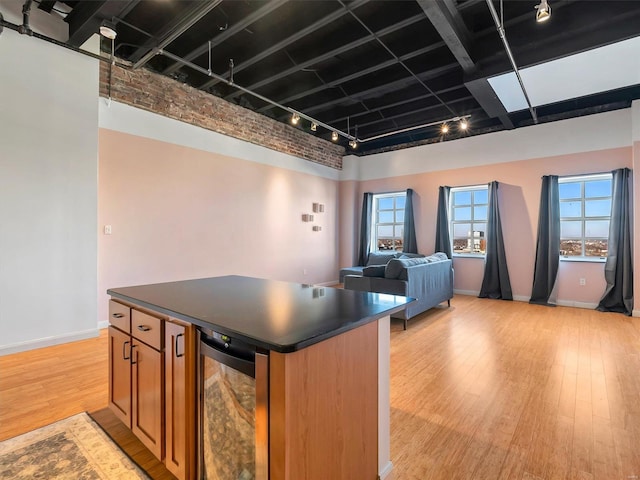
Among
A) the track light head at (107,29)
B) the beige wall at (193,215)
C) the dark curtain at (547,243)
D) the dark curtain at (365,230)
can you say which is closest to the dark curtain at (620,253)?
the dark curtain at (547,243)

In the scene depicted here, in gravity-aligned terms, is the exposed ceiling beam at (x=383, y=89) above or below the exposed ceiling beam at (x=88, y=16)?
above

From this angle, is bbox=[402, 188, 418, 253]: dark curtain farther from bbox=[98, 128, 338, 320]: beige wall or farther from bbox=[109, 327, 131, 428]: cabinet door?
bbox=[109, 327, 131, 428]: cabinet door

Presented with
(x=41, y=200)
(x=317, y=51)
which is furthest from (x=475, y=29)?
(x=41, y=200)

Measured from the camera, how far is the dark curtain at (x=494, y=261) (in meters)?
6.17

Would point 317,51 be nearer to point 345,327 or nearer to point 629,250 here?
point 345,327

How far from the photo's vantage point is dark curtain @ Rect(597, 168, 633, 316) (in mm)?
5008

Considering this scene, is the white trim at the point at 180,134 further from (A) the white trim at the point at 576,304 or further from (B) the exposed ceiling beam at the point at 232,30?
(A) the white trim at the point at 576,304

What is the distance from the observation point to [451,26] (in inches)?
128

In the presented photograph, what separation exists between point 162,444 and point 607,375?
368 centimetres

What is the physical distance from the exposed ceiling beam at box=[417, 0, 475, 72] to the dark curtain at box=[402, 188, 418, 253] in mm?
3554

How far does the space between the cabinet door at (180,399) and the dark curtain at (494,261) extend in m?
6.32

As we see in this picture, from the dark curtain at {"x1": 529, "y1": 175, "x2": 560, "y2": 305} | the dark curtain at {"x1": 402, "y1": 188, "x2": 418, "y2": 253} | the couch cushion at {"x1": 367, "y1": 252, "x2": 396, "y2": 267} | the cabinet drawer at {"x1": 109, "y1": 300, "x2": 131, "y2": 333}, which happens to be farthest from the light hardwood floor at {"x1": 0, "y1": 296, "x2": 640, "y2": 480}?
the dark curtain at {"x1": 402, "y1": 188, "x2": 418, "y2": 253}

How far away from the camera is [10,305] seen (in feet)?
10.7

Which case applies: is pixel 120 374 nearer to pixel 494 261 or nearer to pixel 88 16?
pixel 88 16
